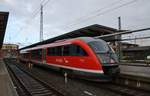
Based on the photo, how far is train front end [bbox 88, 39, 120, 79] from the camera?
13.4 metres

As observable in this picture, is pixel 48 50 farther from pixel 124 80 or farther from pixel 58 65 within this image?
pixel 124 80

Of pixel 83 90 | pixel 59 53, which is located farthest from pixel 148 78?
pixel 59 53

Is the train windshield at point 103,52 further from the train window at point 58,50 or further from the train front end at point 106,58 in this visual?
the train window at point 58,50

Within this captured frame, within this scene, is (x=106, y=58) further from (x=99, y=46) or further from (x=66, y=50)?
(x=66, y=50)

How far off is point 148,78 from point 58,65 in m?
8.66

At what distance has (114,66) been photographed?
45.2 ft

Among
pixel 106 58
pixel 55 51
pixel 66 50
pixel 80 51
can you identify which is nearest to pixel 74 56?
pixel 80 51

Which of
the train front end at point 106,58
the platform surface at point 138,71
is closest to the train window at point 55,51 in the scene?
the train front end at point 106,58

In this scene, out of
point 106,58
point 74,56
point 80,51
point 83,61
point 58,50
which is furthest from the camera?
point 58,50

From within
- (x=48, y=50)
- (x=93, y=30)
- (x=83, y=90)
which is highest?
(x=93, y=30)

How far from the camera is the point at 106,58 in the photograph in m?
13.8

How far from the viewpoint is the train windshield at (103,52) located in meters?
13.6

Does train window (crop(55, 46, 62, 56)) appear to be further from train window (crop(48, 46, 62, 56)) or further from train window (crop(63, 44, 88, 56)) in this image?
train window (crop(63, 44, 88, 56))

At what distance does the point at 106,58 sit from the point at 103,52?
1.59 feet
